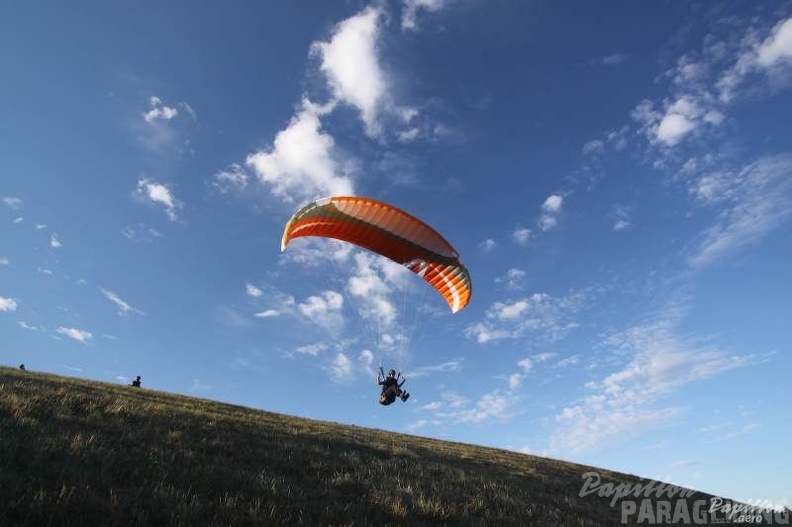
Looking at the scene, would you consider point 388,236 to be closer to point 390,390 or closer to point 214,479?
point 390,390

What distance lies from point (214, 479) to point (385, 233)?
13.8 metres

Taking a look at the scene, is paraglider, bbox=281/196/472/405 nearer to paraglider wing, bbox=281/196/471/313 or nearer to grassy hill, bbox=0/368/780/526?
paraglider wing, bbox=281/196/471/313

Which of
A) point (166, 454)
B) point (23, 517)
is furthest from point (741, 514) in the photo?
point (23, 517)

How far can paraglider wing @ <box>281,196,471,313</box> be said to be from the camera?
1962cm

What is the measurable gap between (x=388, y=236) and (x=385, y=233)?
26 centimetres

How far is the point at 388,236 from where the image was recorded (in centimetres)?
2070

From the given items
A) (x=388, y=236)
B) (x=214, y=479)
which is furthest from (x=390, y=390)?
(x=214, y=479)

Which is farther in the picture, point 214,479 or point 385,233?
point 385,233

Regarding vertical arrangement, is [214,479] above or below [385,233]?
below

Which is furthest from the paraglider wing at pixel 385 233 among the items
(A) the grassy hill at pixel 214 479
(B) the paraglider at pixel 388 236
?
(A) the grassy hill at pixel 214 479

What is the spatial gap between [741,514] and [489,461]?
745 centimetres

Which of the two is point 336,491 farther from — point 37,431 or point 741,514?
point 741,514

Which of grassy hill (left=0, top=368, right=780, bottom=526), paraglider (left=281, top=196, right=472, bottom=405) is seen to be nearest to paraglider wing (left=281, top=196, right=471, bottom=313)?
paraglider (left=281, top=196, right=472, bottom=405)

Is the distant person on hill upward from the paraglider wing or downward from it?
downward
